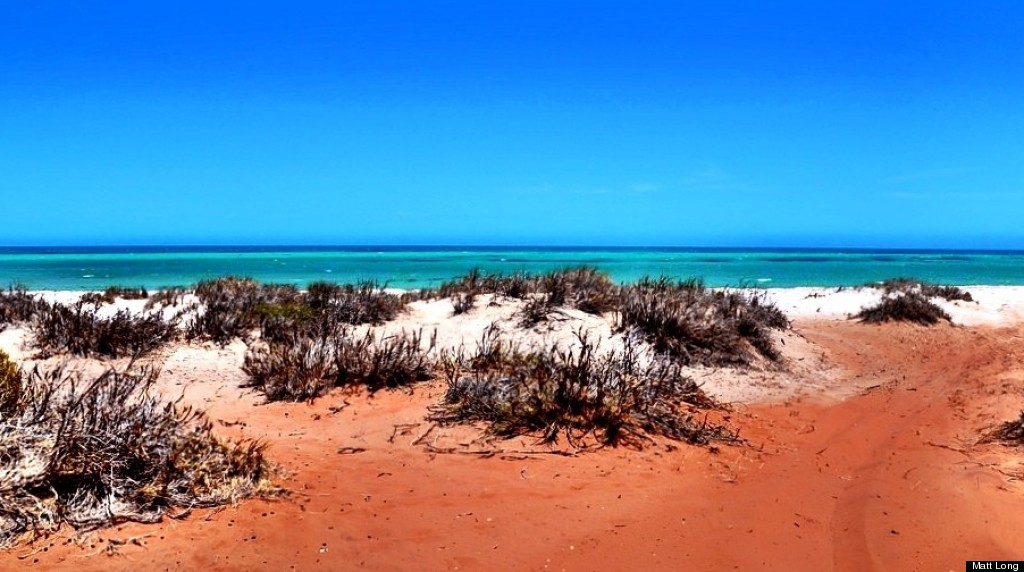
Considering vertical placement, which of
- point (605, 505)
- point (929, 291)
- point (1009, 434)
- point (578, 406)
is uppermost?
point (929, 291)

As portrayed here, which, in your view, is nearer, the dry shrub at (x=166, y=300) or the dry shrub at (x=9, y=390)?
the dry shrub at (x=9, y=390)

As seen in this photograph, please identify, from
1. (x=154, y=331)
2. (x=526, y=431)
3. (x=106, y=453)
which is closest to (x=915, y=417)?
(x=526, y=431)

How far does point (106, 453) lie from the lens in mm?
4031

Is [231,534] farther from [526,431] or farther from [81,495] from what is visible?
[526,431]

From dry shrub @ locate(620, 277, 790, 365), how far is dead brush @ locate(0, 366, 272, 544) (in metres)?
5.72

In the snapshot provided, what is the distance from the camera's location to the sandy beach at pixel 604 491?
389cm

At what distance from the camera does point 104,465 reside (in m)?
4.03

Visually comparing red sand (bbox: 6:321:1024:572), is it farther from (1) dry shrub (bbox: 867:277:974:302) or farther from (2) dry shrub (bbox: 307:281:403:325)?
(1) dry shrub (bbox: 867:277:974:302)

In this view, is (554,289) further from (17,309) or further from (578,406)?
(17,309)

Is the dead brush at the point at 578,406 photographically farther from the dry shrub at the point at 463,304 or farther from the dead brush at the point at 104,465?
the dry shrub at the point at 463,304

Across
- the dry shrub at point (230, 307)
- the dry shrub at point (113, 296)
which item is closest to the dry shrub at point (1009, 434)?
the dry shrub at point (230, 307)

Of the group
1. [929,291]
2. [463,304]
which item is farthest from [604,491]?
[929,291]

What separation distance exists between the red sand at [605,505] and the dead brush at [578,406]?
0.27m

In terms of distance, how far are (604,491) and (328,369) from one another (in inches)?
148
